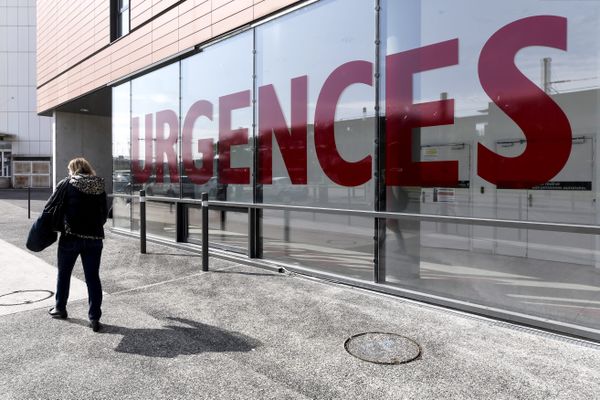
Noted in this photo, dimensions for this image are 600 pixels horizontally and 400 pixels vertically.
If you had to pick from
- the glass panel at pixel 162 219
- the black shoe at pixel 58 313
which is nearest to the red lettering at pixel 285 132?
the glass panel at pixel 162 219

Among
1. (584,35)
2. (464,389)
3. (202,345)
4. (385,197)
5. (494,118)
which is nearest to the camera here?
(464,389)

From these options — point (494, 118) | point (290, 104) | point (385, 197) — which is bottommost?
point (385, 197)

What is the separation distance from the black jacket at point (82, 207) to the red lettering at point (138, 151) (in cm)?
656

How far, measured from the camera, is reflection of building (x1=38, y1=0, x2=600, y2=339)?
5008 mm

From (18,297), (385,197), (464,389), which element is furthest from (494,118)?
(18,297)

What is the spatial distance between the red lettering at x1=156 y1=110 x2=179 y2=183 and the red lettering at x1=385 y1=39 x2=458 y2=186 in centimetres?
578

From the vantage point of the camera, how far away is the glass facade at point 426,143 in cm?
469

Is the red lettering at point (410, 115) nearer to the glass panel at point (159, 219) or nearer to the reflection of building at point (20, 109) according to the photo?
the glass panel at point (159, 219)

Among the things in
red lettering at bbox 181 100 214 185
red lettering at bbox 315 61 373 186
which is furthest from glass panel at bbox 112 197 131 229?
red lettering at bbox 315 61 373 186

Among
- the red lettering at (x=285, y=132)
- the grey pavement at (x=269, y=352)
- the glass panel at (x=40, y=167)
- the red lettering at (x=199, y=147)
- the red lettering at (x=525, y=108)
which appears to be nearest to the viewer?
the grey pavement at (x=269, y=352)

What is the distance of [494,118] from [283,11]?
13.4 ft

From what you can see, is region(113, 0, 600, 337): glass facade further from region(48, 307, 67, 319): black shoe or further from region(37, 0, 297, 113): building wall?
region(48, 307, 67, 319): black shoe

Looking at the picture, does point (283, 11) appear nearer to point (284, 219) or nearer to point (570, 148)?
point (284, 219)

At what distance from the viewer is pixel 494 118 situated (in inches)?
201
